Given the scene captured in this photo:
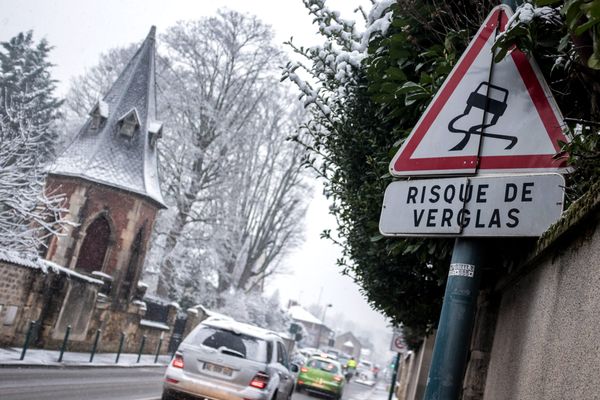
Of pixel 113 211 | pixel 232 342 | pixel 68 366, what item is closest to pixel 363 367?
pixel 113 211

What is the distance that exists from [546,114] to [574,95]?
110 cm

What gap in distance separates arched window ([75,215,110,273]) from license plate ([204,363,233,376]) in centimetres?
1594

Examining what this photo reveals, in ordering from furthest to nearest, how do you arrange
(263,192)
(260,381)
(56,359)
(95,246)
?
1. (263,192)
2. (95,246)
3. (56,359)
4. (260,381)

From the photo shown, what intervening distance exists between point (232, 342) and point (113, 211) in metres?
15.8

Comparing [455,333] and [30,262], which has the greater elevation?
[455,333]

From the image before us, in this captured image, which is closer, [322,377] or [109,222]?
[322,377]

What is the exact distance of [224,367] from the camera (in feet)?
28.5

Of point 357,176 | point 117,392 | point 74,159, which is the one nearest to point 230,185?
point 74,159

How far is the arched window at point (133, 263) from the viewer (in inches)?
939

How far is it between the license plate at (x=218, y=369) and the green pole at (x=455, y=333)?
22.8 feet

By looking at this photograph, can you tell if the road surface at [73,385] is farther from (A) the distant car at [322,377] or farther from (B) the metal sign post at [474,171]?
(A) the distant car at [322,377]

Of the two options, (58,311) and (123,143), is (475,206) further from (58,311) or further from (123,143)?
(123,143)

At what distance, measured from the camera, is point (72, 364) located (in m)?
14.7

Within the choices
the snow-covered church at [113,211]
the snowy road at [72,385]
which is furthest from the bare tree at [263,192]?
the snowy road at [72,385]
